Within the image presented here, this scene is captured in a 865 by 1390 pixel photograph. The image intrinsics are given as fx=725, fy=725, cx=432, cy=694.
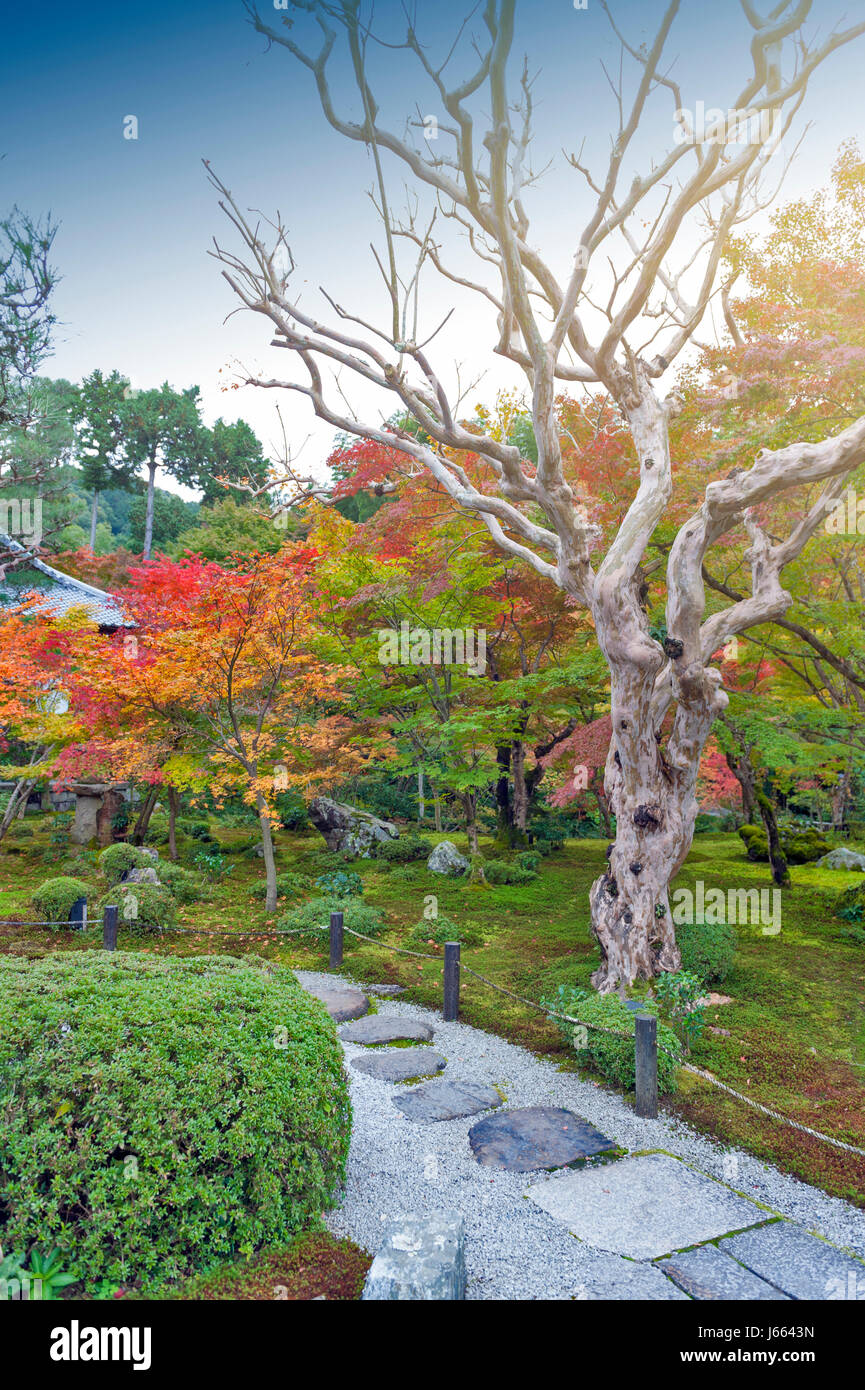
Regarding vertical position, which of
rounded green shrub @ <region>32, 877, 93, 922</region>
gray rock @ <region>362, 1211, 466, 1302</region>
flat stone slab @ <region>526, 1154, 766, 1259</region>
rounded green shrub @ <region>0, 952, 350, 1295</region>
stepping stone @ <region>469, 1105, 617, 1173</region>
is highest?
rounded green shrub @ <region>0, 952, 350, 1295</region>

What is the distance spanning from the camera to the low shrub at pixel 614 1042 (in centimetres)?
548

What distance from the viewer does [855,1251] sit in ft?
12.2

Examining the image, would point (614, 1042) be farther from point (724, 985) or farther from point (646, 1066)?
point (724, 985)

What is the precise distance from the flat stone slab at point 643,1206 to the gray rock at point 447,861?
10231mm

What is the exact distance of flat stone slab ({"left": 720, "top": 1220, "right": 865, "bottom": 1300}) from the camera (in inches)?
132

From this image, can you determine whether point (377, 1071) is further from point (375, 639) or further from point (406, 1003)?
point (375, 639)

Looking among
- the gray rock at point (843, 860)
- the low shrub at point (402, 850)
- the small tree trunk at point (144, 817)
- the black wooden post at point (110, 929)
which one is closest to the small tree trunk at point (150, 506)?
the small tree trunk at point (144, 817)

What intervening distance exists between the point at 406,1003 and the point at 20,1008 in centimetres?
461

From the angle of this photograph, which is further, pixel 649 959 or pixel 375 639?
pixel 375 639

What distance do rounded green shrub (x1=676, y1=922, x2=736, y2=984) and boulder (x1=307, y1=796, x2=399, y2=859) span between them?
9.28 metres

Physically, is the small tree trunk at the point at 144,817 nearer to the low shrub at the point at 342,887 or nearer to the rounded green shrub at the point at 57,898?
the low shrub at the point at 342,887

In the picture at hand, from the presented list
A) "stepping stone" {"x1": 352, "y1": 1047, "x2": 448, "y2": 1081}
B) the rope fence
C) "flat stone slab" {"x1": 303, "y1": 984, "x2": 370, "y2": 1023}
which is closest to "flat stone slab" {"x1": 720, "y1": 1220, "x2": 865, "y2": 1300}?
the rope fence

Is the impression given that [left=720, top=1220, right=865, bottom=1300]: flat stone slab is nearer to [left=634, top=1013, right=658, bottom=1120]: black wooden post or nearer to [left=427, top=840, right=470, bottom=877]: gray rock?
[left=634, top=1013, right=658, bottom=1120]: black wooden post
